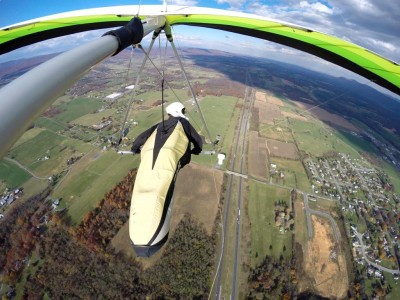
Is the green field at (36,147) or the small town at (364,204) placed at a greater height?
the small town at (364,204)

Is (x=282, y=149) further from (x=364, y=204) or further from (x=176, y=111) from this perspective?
(x=176, y=111)

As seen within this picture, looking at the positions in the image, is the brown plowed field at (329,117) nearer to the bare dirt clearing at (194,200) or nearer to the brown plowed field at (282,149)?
the brown plowed field at (282,149)

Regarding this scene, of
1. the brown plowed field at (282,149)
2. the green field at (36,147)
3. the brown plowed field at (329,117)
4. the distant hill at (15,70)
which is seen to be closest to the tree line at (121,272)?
the green field at (36,147)

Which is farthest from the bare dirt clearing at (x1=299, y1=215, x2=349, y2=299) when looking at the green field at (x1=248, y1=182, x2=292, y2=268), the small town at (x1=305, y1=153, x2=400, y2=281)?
the small town at (x1=305, y1=153, x2=400, y2=281)

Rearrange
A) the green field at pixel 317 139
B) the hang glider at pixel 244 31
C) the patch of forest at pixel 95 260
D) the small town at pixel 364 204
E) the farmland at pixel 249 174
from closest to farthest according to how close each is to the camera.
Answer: the hang glider at pixel 244 31 → the patch of forest at pixel 95 260 → the farmland at pixel 249 174 → the small town at pixel 364 204 → the green field at pixel 317 139

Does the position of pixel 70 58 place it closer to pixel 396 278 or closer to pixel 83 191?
pixel 83 191

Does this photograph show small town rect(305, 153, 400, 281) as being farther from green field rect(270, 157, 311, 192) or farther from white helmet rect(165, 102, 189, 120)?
white helmet rect(165, 102, 189, 120)
